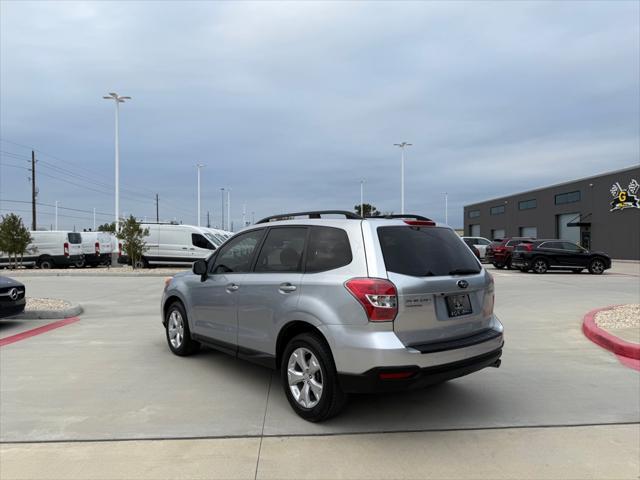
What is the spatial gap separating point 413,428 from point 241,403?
5.30ft

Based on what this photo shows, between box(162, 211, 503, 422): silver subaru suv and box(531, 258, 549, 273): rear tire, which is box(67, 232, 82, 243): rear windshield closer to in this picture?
box(531, 258, 549, 273): rear tire

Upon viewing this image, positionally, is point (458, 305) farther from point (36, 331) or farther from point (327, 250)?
point (36, 331)

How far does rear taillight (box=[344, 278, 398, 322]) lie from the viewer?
367 cm

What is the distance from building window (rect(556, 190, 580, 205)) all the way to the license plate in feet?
147

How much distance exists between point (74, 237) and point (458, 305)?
25.1 metres

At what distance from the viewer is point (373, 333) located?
3648mm

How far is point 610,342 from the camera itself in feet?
21.8

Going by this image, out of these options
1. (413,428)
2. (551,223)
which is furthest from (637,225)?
(413,428)

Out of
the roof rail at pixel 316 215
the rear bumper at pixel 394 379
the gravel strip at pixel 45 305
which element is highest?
the roof rail at pixel 316 215

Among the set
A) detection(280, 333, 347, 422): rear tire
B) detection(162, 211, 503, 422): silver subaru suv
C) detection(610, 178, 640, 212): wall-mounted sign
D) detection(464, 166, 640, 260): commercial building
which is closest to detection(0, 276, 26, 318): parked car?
detection(162, 211, 503, 422): silver subaru suv

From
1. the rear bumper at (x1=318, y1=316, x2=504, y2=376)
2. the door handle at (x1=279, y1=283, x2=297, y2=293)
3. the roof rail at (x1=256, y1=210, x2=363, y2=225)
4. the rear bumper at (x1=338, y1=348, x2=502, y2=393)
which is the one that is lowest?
the rear bumper at (x1=338, y1=348, x2=502, y2=393)

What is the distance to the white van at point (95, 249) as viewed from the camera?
25547 mm

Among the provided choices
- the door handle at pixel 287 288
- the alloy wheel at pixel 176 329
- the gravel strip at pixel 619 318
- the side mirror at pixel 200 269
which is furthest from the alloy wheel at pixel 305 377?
the gravel strip at pixel 619 318

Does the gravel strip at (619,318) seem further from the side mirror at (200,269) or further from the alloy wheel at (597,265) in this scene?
the alloy wheel at (597,265)
